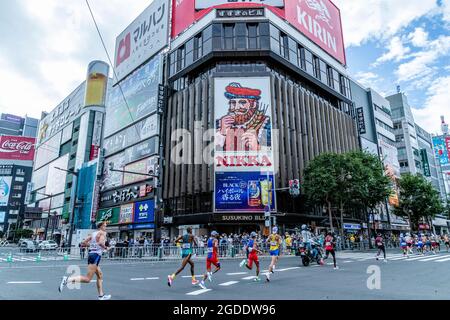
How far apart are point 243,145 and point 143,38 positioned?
113 ft

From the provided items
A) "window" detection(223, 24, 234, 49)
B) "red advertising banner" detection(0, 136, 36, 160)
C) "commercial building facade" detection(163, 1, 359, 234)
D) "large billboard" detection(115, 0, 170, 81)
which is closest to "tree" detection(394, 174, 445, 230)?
"commercial building facade" detection(163, 1, 359, 234)

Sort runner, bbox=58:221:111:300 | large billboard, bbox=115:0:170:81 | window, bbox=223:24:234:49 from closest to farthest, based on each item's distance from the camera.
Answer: runner, bbox=58:221:111:300
window, bbox=223:24:234:49
large billboard, bbox=115:0:170:81

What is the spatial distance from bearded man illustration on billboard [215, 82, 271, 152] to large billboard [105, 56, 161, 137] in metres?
14.8

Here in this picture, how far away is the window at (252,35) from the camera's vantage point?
141ft

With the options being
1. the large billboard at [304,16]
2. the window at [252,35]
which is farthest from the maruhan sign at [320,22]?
the window at [252,35]

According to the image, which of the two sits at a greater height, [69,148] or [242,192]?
[69,148]

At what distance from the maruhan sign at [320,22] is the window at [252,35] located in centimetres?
670

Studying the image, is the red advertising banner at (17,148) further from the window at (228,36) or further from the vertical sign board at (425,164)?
the vertical sign board at (425,164)

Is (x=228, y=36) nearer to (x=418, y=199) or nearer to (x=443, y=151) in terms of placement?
(x=418, y=199)

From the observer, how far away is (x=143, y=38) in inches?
2306

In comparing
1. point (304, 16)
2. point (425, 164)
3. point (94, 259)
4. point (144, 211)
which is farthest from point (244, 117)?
point (425, 164)

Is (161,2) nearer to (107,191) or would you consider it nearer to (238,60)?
(238,60)

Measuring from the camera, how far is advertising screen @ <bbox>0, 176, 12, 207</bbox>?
10800cm

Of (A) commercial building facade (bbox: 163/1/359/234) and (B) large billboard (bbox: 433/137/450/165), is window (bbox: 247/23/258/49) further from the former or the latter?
(B) large billboard (bbox: 433/137/450/165)
